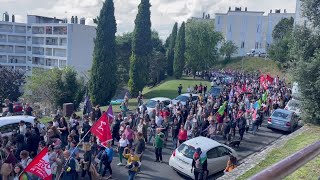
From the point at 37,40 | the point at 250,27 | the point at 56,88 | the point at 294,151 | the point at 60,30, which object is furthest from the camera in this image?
the point at 250,27

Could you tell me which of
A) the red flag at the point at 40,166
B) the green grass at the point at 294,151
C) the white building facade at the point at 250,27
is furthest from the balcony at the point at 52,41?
the red flag at the point at 40,166

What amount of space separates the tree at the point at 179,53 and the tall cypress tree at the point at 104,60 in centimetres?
2066

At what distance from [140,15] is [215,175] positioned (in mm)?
27771

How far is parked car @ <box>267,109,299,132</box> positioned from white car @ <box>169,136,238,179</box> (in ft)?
28.3

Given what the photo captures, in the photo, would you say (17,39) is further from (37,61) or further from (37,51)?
(37,61)

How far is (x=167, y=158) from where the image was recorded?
15.4 meters

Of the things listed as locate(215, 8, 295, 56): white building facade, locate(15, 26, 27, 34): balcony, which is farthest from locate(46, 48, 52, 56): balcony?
locate(215, 8, 295, 56): white building facade

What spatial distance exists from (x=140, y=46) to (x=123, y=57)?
8.90m

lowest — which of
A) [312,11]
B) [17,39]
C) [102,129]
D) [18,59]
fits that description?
[102,129]

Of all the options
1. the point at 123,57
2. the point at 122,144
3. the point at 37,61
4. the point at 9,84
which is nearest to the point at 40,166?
the point at 122,144

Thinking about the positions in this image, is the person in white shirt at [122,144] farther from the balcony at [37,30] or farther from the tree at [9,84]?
the balcony at [37,30]

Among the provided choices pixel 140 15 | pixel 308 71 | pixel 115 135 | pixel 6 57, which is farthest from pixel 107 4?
pixel 6 57

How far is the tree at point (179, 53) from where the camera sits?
174ft

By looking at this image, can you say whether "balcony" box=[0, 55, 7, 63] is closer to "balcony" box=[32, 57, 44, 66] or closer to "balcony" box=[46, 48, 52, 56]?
"balcony" box=[32, 57, 44, 66]
